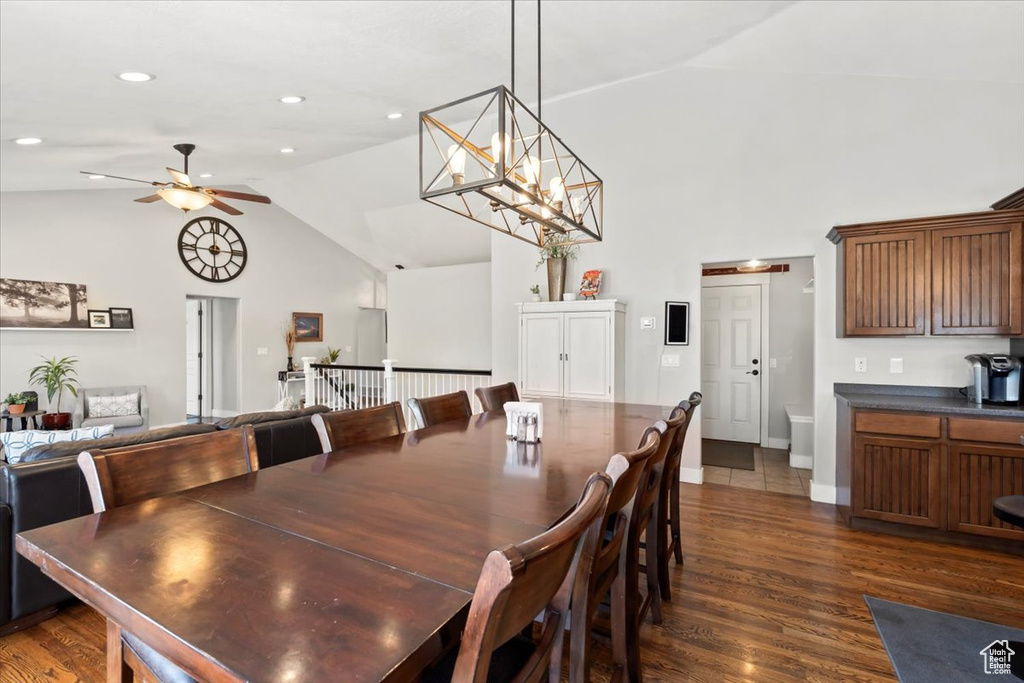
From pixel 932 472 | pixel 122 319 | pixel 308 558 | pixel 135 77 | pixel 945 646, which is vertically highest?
pixel 135 77

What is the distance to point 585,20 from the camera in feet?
10.8

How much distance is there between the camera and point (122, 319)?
21.4 ft

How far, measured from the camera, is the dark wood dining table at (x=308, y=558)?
2.36 feet

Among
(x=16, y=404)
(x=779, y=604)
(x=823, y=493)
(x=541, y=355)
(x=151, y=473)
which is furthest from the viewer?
(x=16, y=404)

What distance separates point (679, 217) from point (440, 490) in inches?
152

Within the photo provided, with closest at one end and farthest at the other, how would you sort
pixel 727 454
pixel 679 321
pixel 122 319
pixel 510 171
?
pixel 510 171 < pixel 679 321 < pixel 727 454 < pixel 122 319

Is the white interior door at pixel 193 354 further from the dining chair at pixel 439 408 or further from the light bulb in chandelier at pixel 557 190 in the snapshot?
the light bulb in chandelier at pixel 557 190

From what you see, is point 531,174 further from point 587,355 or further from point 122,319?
point 122,319

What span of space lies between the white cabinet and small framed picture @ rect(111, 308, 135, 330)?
5354 millimetres

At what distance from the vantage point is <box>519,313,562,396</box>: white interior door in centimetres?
470

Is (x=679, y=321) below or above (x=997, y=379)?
above

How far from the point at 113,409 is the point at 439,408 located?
5.48 metres

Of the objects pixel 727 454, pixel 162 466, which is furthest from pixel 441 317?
pixel 162 466

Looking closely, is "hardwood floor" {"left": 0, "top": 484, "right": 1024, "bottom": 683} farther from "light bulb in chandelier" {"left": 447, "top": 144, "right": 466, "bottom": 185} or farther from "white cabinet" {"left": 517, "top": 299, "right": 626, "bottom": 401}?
"light bulb in chandelier" {"left": 447, "top": 144, "right": 466, "bottom": 185}
